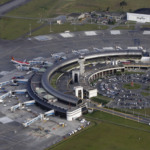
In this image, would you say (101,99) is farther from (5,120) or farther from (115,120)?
(5,120)

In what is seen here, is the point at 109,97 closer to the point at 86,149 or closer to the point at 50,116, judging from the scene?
the point at 50,116

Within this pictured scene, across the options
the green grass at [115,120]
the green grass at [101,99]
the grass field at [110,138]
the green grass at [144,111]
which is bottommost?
the grass field at [110,138]

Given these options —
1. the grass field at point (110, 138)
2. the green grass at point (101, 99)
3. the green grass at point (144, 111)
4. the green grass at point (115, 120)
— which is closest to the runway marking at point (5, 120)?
the grass field at point (110, 138)

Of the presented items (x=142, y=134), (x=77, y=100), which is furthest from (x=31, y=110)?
(x=142, y=134)

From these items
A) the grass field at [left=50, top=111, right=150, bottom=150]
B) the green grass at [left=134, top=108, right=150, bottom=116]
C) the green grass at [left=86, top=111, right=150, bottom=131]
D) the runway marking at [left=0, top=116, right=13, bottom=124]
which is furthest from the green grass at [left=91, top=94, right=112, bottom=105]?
the runway marking at [left=0, top=116, right=13, bottom=124]

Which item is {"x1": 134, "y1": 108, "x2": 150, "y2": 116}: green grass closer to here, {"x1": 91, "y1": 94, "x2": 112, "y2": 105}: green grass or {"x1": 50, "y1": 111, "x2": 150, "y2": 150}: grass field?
{"x1": 50, "y1": 111, "x2": 150, "y2": 150}: grass field

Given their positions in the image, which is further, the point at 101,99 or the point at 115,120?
the point at 101,99

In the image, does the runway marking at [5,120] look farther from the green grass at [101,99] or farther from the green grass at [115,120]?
the green grass at [101,99]

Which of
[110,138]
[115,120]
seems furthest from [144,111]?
[110,138]
